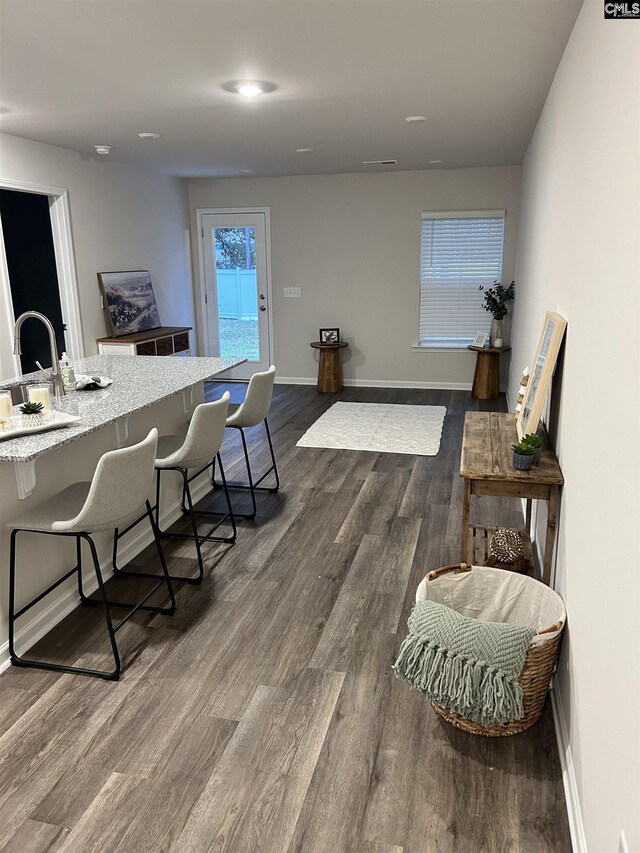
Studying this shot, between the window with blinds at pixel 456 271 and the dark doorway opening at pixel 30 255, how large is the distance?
3.94 meters

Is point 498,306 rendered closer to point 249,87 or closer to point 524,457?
point 249,87

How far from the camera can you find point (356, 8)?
2428 millimetres

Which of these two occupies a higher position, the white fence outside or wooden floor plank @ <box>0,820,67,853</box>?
the white fence outside

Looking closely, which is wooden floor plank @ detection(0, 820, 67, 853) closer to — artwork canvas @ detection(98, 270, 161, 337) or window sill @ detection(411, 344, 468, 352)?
artwork canvas @ detection(98, 270, 161, 337)

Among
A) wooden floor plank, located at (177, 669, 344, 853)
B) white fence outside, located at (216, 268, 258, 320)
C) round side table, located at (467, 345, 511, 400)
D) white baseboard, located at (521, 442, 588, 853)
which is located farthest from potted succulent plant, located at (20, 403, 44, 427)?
white fence outside, located at (216, 268, 258, 320)

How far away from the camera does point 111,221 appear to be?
6266 mm

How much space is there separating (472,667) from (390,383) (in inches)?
238

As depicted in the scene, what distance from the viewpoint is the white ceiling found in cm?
249

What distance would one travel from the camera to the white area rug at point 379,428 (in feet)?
18.0

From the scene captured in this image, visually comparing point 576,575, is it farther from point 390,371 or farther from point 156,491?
point 390,371

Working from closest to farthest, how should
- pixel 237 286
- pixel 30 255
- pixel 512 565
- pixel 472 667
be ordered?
pixel 472 667 → pixel 512 565 → pixel 30 255 → pixel 237 286

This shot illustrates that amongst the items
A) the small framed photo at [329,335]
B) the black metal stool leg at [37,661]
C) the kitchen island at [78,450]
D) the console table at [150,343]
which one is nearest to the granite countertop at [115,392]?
the kitchen island at [78,450]

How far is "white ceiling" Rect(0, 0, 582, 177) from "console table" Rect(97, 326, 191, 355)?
1.69 meters

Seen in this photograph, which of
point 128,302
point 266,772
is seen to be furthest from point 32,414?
point 128,302
